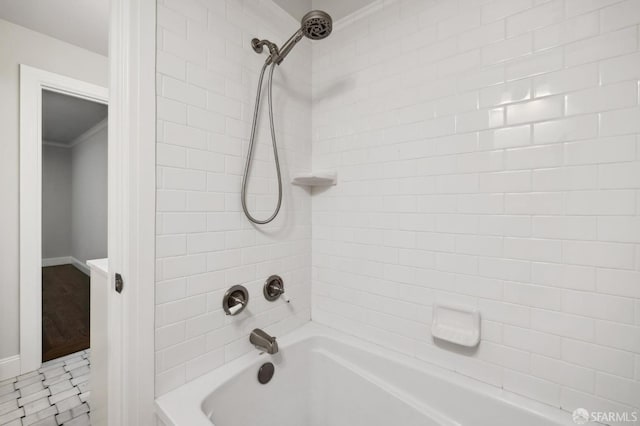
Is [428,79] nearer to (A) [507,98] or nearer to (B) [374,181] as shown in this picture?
(A) [507,98]

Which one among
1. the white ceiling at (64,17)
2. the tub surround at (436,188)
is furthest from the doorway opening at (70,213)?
the tub surround at (436,188)

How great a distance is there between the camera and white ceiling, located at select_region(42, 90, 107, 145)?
2971mm

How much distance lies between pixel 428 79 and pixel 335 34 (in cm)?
66

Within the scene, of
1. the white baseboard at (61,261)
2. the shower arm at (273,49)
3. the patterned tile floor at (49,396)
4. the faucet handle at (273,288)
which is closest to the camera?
the shower arm at (273,49)

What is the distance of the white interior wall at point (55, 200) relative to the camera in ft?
16.6

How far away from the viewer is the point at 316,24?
3.29ft

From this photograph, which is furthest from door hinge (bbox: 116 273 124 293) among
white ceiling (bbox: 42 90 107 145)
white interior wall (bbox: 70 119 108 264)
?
white interior wall (bbox: 70 119 108 264)

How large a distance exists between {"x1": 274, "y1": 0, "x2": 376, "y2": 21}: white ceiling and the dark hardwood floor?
3154 mm

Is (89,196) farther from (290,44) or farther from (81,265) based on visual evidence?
(290,44)

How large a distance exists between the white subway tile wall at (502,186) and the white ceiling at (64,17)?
5.48ft

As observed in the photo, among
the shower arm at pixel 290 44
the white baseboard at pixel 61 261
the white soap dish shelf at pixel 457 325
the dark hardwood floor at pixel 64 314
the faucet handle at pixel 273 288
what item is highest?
the shower arm at pixel 290 44

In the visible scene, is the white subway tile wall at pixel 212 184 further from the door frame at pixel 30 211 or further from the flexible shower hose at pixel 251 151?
the door frame at pixel 30 211

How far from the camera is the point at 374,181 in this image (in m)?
1.33

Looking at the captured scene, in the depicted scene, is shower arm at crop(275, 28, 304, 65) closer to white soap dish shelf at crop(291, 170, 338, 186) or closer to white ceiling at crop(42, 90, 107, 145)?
white soap dish shelf at crop(291, 170, 338, 186)
